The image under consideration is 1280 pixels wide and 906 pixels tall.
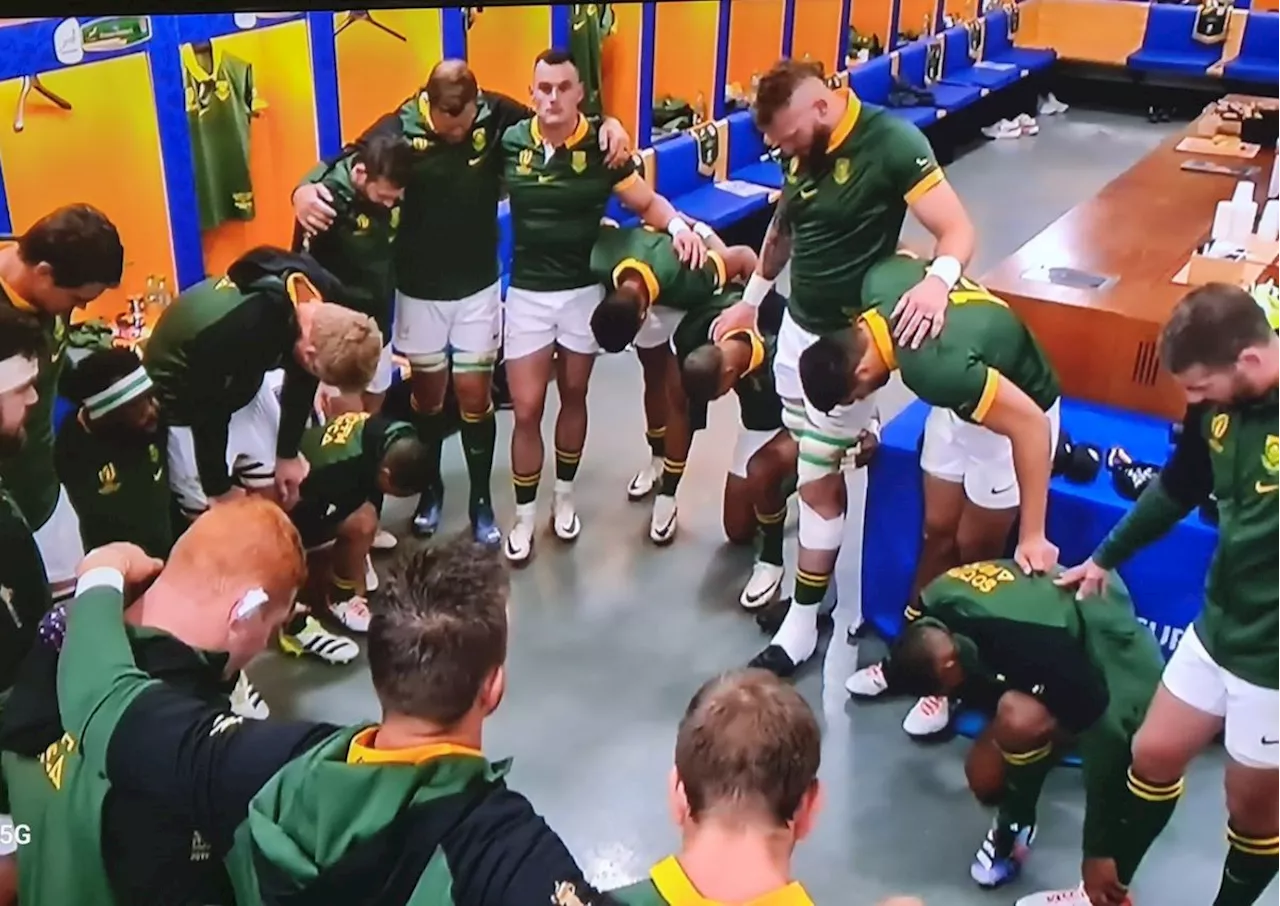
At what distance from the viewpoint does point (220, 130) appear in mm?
4805

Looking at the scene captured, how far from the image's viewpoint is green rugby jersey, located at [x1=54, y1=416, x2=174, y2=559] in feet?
10.3

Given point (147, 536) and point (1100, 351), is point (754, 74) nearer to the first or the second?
point (1100, 351)

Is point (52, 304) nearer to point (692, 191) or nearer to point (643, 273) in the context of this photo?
point (643, 273)

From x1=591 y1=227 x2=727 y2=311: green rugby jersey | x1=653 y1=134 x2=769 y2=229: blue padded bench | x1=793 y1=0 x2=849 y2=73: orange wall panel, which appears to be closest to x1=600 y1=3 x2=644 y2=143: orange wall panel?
x1=653 y1=134 x2=769 y2=229: blue padded bench

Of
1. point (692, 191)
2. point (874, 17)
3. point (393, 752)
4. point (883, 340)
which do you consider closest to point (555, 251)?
point (883, 340)

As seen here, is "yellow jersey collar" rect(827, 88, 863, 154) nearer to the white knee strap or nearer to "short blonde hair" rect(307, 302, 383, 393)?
the white knee strap

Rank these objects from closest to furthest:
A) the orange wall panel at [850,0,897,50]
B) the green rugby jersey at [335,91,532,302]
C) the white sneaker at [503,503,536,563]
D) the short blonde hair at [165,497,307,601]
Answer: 1. the short blonde hair at [165,497,307,601]
2. the green rugby jersey at [335,91,532,302]
3. the white sneaker at [503,503,536,563]
4. the orange wall panel at [850,0,897,50]

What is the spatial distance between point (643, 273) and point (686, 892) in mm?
2625

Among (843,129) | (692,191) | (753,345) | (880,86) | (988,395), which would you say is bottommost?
(692,191)

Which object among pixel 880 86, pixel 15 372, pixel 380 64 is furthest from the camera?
pixel 880 86

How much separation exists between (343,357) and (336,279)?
70 centimetres

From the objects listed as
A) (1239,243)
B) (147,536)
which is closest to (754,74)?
(1239,243)

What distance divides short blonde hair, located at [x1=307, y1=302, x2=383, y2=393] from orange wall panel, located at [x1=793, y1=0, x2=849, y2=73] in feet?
20.0

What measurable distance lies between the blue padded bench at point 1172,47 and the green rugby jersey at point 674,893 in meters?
10.2
